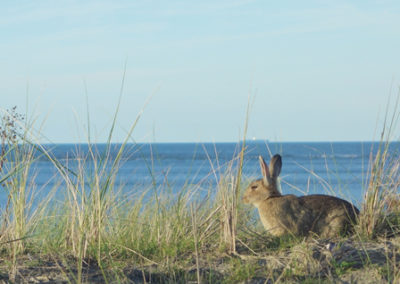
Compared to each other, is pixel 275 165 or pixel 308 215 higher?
pixel 275 165

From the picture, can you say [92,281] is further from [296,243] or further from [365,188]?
[365,188]

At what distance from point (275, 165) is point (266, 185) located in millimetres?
201

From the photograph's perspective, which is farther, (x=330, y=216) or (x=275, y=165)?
(x=275, y=165)

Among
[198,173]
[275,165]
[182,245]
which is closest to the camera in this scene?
[182,245]

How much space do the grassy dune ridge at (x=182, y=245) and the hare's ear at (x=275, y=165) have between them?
367 millimetres

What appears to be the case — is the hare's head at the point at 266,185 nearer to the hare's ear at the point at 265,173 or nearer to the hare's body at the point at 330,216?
the hare's ear at the point at 265,173

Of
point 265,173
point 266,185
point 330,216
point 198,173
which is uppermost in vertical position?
point 265,173

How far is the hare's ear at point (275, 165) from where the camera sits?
5305 mm

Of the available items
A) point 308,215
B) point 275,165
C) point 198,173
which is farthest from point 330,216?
point 198,173

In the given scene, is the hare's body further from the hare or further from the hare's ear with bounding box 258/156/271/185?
the hare's ear with bounding box 258/156/271/185

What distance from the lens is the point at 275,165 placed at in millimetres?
5367

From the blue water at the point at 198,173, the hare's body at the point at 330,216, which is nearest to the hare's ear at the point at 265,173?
the blue water at the point at 198,173

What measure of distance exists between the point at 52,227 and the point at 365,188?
2907 millimetres

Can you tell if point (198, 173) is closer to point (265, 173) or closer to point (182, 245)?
point (265, 173)
